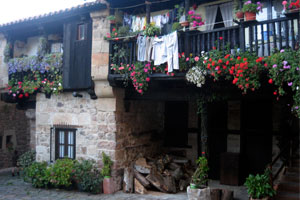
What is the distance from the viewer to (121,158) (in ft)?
30.8

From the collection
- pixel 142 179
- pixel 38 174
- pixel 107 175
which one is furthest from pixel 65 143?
pixel 142 179

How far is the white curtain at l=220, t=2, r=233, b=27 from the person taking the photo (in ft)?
27.3

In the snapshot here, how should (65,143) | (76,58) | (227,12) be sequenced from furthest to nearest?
(65,143) → (76,58) → (227,12)

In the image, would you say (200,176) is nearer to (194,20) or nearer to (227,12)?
(194,20)

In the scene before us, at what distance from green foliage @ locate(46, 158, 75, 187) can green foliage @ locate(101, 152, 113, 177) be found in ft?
3.23

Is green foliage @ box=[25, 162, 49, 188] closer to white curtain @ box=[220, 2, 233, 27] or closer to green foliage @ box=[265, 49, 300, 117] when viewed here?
white curtain @ box=[220, 2, 233, 27]

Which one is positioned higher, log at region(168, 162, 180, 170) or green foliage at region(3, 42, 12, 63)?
green foliage at region(3, 42, 12, 63)

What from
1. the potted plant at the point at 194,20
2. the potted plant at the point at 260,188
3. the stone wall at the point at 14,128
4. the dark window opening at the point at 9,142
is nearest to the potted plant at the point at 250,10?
the potted plant at the point at 194,20

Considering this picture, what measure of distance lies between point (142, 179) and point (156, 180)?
1.30 ft

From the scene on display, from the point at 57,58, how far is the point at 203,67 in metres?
4.96

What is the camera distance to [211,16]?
8.70 meters

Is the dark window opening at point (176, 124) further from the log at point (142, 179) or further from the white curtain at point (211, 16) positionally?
the white curtain at point (211, 16)

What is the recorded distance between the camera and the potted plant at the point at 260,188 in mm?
6559

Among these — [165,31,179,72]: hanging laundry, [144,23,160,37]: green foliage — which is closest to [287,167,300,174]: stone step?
[165,31,179,72]: hanging laundry
